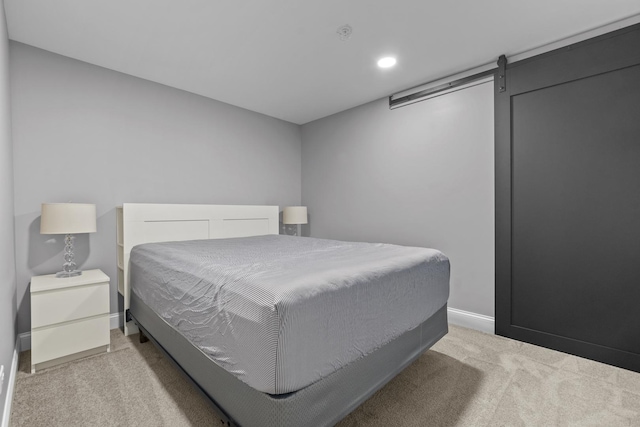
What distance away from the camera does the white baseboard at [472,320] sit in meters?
2.75

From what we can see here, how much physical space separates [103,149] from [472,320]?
3.94m

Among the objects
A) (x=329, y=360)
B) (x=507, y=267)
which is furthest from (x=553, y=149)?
(x=329, y=360)

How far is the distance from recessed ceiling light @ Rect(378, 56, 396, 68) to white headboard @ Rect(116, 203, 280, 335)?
2.19 m

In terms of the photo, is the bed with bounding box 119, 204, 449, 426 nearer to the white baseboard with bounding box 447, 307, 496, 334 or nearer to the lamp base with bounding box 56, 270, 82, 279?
the lamp base with bounding box 56, 270, 82, 279

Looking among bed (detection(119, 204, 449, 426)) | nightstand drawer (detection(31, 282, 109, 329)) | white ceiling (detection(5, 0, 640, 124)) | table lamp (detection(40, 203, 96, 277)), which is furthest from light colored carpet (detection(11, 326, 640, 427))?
white ceiling (detection(5, 0, 640, 124))

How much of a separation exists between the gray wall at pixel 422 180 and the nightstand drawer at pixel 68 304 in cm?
270

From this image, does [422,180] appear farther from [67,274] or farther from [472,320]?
[67,274]

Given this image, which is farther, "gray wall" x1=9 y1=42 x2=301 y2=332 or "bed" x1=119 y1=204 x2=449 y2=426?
"gray wall" x1=9 y1=42 x2=301 y2=332

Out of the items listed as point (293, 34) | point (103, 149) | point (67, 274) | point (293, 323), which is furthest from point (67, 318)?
point (293, 34)

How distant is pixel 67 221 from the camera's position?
7.42 ft

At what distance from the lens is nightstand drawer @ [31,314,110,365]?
2059mm

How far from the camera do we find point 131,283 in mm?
2613

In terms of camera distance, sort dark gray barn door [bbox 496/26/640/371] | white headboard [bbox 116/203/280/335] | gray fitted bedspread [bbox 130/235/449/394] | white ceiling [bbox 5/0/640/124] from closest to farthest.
Answer: gray fitted bedspread [bbox 130/235/449/394]
white ceiling [bbox 5/0/640/124]
dark gray barn door [bbox 496/26/640/371]
white headboard [bbox 116/203/280/335]

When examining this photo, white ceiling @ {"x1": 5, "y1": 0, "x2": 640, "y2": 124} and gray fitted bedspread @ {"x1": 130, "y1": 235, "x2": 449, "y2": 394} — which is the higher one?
white ceiling @ {"x1": 5, "y1": 0, "x2": 640, "y2": 124}
